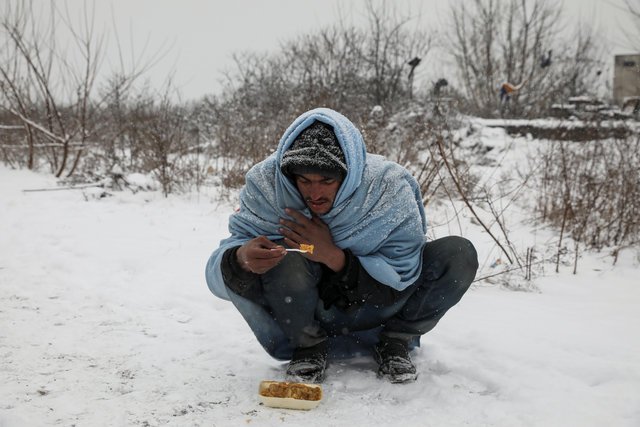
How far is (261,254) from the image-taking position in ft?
5.05

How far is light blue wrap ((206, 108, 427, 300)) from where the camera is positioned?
172 cm

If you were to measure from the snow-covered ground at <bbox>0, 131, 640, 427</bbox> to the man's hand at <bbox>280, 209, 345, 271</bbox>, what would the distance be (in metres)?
0.48

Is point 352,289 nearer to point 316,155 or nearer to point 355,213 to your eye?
point 355,213

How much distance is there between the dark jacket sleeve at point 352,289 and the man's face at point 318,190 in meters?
0.19

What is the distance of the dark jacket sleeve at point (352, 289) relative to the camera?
1.76m

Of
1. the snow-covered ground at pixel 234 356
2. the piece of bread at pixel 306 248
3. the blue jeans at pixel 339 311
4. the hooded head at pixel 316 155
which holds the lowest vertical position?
the snow-covered ground at pixel 234 356

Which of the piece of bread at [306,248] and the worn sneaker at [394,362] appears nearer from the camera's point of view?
the piece of bread at [306,248]

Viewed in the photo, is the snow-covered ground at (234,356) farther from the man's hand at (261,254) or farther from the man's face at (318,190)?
the man's face at (318,190)

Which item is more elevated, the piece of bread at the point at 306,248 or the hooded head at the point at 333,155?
the hooded head at the point at 333,155

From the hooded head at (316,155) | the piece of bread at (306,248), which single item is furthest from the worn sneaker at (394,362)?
the hooded head at (316,155)

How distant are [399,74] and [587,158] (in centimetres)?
1041

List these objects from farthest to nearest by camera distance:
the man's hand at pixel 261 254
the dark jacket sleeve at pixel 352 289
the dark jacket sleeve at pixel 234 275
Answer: the dark jacket sleeve at pixel 352 289 → the dark jacket sleeve at pixel 234 275 → the man's hand at pixel 261 254

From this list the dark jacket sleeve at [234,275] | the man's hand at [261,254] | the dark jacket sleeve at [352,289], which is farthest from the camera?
the dark jacket sleeve at [352,289]

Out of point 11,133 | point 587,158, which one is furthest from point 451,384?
point 11,133
